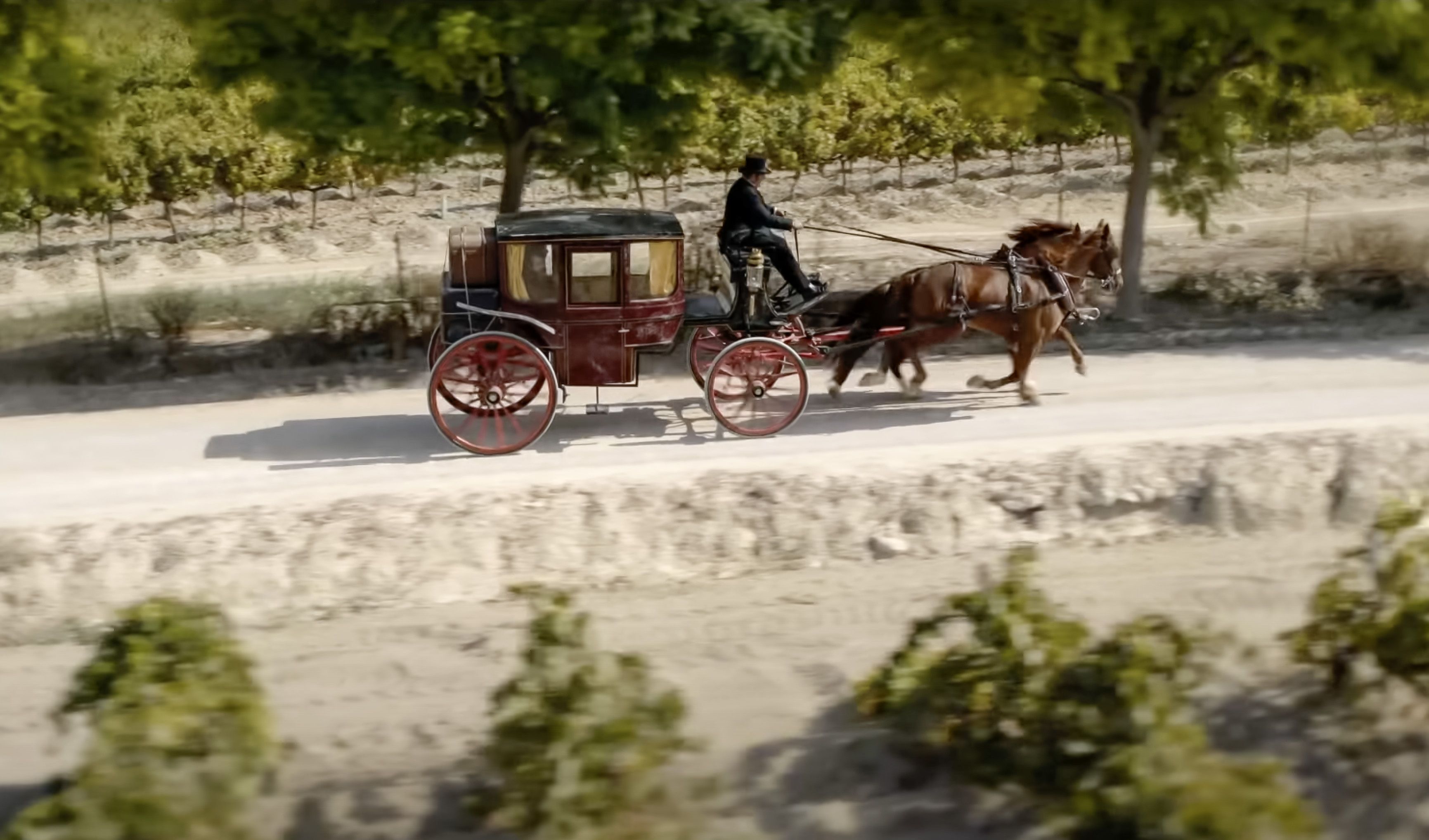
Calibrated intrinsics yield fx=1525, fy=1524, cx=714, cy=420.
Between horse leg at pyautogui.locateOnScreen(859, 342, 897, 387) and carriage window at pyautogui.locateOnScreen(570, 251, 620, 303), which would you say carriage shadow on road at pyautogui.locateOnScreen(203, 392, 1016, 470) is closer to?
horse leg at pyautogui.locateOnScreen(859, 342, 897, 387)

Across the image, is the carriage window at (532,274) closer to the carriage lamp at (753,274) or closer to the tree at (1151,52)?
the carriage lamp at (753,274)

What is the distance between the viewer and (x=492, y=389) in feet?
37.2

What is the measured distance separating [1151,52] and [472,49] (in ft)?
21.6

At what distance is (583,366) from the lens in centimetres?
1147

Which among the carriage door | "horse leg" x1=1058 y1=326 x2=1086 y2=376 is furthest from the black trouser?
"horse leg" x1=1058 y1=326 x2=1086 y2=376

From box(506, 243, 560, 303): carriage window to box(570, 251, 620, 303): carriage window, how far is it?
0.15 meters

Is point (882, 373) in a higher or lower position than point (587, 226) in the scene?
lower

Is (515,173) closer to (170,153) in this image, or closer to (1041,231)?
(1041,231)

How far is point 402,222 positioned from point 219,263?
15.2ft

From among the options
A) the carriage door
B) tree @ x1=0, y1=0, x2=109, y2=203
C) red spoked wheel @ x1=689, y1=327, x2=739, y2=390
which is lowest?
red spoked wheel @ x1=689, y1=327, x2=739, y2=390

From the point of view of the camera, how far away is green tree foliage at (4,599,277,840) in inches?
223

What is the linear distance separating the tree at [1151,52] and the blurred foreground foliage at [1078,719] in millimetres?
7838

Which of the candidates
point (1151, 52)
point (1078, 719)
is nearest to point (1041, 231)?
point (1151, 52)

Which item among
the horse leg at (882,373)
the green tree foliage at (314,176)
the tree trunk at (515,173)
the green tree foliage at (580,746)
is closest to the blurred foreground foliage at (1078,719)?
the green tree foliage at (580,746)
